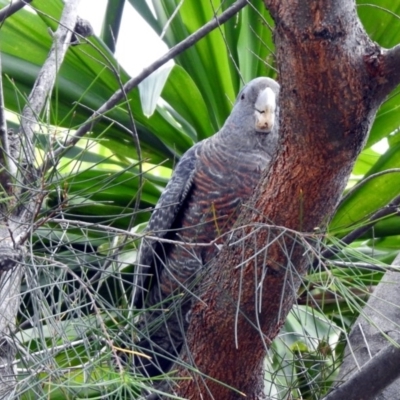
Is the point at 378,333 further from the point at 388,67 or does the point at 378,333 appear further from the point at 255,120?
the point at 388,67

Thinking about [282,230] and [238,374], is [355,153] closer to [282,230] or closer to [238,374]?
[282,230]

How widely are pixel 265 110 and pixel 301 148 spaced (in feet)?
3.43

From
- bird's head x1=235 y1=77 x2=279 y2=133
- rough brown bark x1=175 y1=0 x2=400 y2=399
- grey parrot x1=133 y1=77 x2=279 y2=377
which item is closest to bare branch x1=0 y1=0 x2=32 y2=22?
rough brown bark x1=175 y1=0 x2=400 y2=399

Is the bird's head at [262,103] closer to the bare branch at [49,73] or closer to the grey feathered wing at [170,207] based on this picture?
the grey feathered wing at [170,207]

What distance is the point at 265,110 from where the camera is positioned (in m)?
2.47

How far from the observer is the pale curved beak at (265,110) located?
2.44 m

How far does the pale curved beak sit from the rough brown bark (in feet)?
2.95

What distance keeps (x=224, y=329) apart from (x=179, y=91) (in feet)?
5.02

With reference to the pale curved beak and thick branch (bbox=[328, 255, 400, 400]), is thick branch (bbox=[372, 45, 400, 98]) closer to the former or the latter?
thick branch (bbox=[328, 255, 400, 400])

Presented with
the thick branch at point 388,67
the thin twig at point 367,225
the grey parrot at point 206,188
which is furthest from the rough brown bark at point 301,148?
the grey parrot at point 206,188

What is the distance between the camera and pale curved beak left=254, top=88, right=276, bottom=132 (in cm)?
244

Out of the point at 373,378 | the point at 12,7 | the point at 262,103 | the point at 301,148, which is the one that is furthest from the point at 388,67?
the point at 262,103

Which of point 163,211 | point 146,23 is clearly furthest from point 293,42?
point 146,23

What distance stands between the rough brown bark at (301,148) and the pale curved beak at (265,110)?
90 cm
